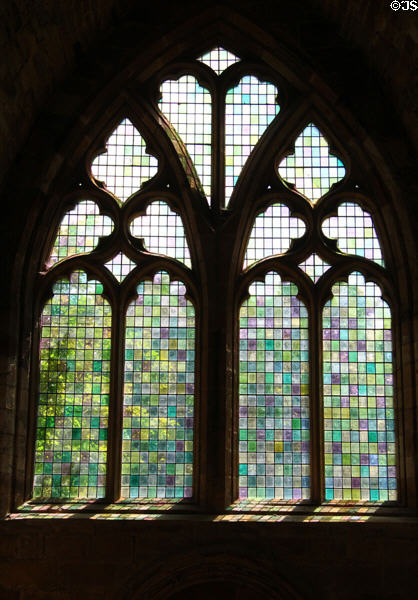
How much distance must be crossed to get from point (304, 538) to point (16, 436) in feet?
10.7

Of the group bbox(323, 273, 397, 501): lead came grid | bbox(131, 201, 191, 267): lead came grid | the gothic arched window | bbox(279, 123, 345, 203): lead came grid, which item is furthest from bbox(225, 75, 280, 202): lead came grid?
bbox(323, 273, 397, 501): lead came grid

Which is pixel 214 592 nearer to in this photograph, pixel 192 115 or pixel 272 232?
pixel 272 232

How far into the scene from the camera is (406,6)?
10070 mm

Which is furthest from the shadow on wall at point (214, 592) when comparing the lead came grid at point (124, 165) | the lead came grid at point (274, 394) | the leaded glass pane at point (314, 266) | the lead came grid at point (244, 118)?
the lead came grid at point (124, 165)

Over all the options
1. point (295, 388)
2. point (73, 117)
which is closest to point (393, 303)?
point (295, 388)

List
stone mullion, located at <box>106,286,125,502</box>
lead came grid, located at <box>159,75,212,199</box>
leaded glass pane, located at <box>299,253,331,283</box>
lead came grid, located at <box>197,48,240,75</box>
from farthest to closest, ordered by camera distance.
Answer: lead came grid, located at <box>197,48,240,75</box> → lead came grid, located at <box>159,75,212,199</box> → leaded glass pane, located at <box>299,253,331,283</box> → stone mullion, located at <box>106,286,125,502</box>

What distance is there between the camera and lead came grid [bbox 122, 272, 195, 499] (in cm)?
1077

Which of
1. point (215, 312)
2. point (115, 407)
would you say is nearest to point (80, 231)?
point (215, 312)

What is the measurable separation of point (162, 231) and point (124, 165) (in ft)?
3.15

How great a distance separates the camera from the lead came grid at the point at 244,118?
1171 cm

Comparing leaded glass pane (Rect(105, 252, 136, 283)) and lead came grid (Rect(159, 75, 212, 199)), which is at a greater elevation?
lead came grid (Rect(159, 75, 212, 199))

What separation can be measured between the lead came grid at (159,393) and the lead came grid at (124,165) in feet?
3.87

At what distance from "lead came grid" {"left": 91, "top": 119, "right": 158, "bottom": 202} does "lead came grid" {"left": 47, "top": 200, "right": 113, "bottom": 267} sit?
0.36 metres

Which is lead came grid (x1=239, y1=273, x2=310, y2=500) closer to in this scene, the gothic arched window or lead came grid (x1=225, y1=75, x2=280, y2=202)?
the gothic arched window
